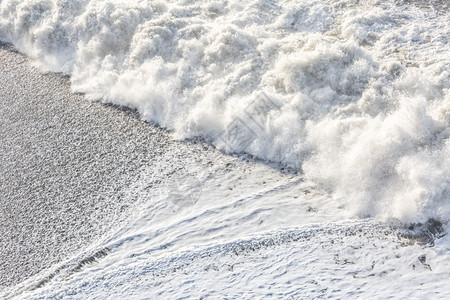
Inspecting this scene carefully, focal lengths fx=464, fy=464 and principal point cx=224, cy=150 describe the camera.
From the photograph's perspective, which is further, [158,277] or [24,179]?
[24,179]

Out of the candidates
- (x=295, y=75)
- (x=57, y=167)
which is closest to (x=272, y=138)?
(x=295, y=75)

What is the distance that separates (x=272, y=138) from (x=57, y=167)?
119 inches

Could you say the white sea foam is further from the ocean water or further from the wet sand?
the wet sand

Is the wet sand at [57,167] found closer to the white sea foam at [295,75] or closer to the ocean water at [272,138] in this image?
the ocean water at [272,138]

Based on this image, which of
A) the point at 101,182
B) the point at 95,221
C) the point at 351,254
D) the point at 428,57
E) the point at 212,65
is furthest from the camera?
the point at 212,65

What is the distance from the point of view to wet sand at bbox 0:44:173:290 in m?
5.61

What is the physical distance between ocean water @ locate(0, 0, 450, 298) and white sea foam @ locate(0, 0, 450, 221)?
0.9 inches

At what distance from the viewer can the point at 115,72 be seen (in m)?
7.97

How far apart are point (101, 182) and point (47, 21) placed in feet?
15.4

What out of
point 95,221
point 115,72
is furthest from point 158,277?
point 115,72

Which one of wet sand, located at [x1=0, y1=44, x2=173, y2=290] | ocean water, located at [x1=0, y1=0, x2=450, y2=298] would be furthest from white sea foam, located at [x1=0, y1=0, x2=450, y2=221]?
wet sand, located at [x1=0, y1=44, x2=173, y2=290]

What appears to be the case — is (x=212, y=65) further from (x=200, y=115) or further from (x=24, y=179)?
(x=24, y=179)

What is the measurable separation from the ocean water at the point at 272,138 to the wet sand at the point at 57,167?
23cm

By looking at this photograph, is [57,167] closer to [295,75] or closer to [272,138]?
[272,138]
